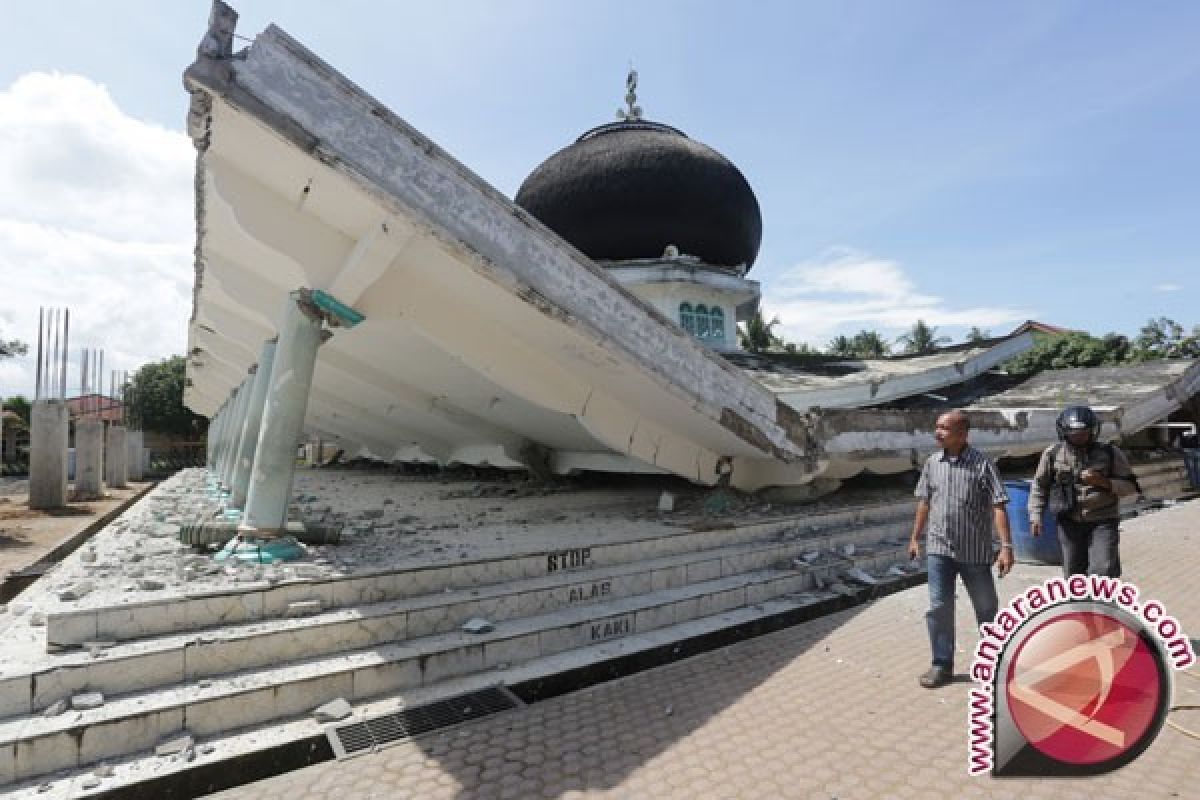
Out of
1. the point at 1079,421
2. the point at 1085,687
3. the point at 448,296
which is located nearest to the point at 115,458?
the point at 448,296

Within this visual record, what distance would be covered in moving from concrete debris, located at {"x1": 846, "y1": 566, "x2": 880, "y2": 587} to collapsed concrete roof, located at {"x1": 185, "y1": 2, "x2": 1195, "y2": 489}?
124 centimetres

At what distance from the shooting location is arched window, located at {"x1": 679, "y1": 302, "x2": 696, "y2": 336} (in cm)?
1563

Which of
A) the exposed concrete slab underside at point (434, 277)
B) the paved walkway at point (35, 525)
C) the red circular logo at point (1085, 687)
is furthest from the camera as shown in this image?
the paved walkway at point (35, 525)

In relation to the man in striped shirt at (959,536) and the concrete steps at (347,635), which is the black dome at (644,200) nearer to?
the concrete steps at (347,635)

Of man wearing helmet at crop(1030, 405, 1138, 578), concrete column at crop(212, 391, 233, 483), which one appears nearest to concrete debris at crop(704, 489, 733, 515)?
man wearing helmet at crop(1030, 405, 1138, 578)

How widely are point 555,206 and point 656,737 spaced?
14.4m

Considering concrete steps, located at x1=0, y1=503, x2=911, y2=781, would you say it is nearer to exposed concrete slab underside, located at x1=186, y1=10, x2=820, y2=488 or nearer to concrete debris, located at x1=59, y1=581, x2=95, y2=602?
concrete debris, located at x1=59, y1=581, x2=95, y2=602

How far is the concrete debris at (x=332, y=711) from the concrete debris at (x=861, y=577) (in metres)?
4.42

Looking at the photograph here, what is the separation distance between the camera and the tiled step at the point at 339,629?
3242 millimetres

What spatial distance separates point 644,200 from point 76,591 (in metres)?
13.5

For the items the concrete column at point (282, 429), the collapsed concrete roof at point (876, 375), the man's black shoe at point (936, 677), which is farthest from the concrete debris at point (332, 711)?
the collapsed concrete roof at point (876, 375)

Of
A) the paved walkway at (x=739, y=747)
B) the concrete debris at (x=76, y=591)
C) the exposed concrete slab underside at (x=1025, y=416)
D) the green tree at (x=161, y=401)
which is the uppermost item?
the green tree at (x=161, y=401)

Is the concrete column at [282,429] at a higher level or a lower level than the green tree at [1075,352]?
lower

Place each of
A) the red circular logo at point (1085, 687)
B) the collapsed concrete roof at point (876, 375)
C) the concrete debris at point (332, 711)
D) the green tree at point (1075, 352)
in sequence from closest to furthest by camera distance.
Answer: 1. the red circular logo at point (1085, 687)
2. the concrete debris at point (332, 711)
3. the collapsed concrete roof at point (876, 375)
4. the green tree at point (1075, 352)
